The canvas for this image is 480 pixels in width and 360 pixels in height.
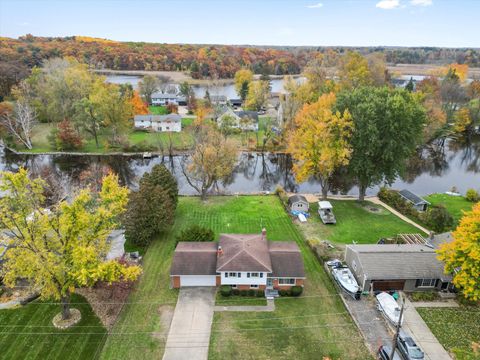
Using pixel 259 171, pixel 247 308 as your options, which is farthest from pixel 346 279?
pixel 259 171

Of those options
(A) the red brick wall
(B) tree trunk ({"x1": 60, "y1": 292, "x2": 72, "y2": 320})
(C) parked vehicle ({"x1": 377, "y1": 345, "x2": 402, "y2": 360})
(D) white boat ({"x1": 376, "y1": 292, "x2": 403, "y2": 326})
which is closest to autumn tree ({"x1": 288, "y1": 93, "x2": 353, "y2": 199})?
(D) white boat ({"x1": 376, "y1": 292, "x2": 403, "y2": 326})

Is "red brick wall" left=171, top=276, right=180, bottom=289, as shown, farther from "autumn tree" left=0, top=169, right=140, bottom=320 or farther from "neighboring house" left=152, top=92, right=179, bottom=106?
"neighboring house" left=152, top=92, right=179, bottom=106

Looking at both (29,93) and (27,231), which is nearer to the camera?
(27,231)

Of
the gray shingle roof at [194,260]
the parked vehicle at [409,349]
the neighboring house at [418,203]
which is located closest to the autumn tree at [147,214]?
the gray shingle roof at [194,260]

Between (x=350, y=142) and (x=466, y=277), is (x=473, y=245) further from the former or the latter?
(x=350, y=142)

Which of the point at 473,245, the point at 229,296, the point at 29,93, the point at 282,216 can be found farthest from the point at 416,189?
the point at 29,93

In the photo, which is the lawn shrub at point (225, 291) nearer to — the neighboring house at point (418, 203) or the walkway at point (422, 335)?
the walkway at point (422, 335)

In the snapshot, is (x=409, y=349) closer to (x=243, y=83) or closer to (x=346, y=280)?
(x=346, y=280)
